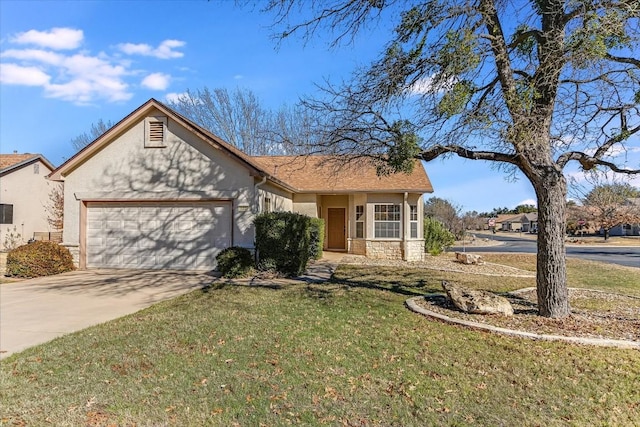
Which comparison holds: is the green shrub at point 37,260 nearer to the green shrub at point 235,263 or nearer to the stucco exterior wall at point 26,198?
the green shrub at point 235,263

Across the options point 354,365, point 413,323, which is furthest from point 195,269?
point 354,365

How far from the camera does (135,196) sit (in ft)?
44.5

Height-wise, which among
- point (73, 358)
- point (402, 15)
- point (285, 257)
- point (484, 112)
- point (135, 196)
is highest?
point (402, 15)

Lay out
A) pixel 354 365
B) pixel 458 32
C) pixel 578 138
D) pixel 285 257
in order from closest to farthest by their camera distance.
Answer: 1. pixel 354 365
2. pixel 458 32
3. pixel 578 138
4. pixel 285 257

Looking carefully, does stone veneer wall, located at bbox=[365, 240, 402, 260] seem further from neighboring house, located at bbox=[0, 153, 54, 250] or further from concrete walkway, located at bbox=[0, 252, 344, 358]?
neighboring house, located at bbox=[0, 153, 54, 250]

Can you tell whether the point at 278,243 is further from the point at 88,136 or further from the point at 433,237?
the point at 88,136

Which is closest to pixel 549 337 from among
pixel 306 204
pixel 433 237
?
pixel 306 204

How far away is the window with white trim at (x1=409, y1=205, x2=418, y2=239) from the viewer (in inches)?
696

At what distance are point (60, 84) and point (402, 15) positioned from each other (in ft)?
55.6

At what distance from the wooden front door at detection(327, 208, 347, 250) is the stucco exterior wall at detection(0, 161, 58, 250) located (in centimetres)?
1630

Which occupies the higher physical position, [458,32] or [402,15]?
[402,15]

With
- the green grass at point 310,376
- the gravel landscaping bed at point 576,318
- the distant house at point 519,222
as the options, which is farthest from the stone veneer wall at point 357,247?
the distant house at point 519,222

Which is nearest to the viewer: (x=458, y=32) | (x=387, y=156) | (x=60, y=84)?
(x=458, y=32)

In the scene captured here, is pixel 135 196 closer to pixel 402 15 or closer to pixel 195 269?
pixel 195 269
